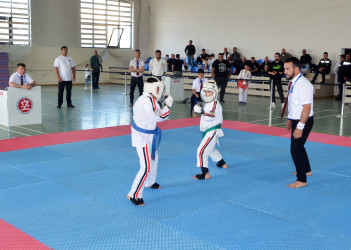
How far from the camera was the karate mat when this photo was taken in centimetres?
388

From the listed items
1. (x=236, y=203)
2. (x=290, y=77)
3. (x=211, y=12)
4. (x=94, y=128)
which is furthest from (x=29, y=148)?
(x=211, y=12)

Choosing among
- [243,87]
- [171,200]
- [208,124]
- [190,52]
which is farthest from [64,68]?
[190,52]

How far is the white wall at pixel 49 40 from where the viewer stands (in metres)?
20.8

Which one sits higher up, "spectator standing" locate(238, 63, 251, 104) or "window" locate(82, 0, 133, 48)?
"window" locate(82, 0, 133, 48)

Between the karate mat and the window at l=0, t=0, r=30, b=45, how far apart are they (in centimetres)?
1403

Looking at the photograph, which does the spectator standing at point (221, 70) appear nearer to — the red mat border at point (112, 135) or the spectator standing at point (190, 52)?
the red mat border at point (112, 135)

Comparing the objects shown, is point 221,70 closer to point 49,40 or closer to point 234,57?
point 234,57

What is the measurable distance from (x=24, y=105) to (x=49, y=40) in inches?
515

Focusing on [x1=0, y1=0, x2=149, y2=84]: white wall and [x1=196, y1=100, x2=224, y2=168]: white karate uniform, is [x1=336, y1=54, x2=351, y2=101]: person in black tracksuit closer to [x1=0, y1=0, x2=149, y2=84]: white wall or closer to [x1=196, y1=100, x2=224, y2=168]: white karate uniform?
[x1=196, y1=100, x2=224, y2=168]: white karate uniform

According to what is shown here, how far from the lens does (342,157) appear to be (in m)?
7.25

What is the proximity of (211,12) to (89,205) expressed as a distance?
773 inches

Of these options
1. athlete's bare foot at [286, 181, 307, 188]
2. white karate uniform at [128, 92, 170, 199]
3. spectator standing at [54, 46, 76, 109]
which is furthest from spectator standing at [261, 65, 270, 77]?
white karate uniform at [128, 92, 170, 199]

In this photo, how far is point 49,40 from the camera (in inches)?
853

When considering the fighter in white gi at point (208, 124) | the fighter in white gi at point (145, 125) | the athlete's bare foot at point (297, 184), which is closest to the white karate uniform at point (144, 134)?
the fighter in white gi at point (145, 125)
